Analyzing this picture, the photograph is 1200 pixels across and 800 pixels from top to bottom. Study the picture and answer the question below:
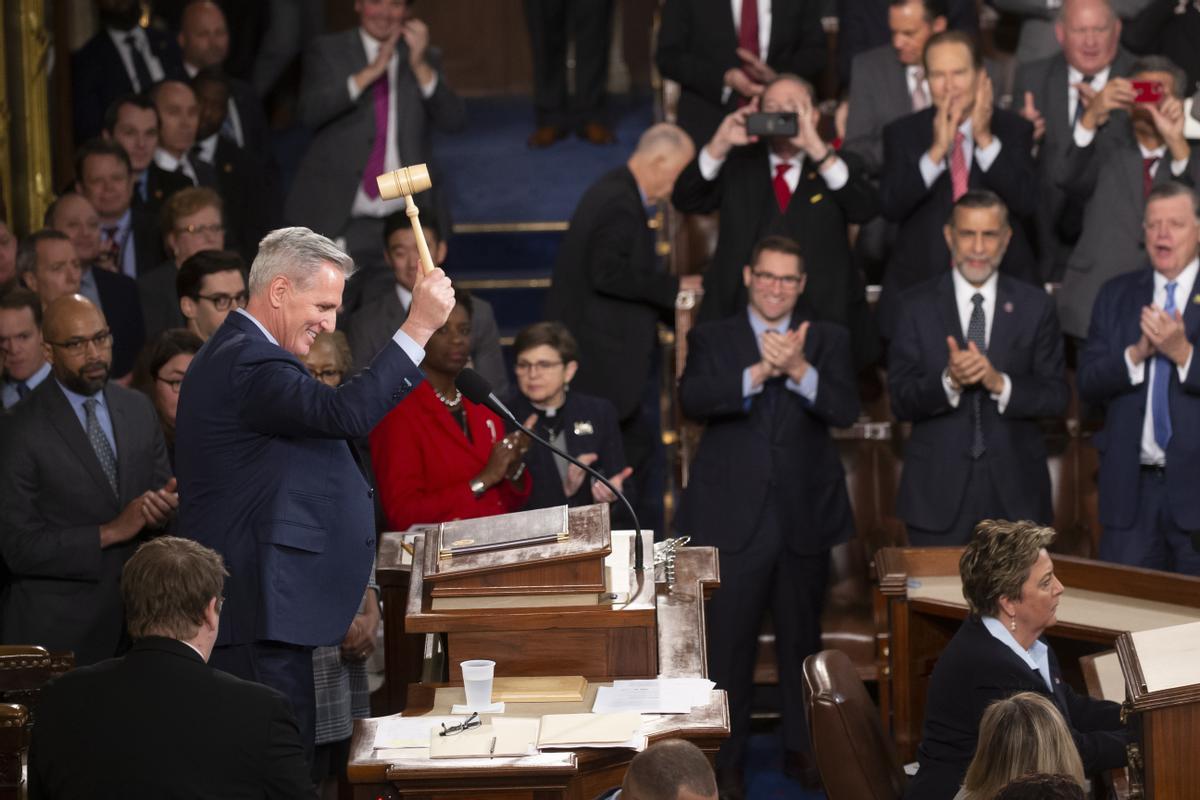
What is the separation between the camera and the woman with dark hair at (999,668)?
3852 mm

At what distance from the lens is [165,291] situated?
21.1ft

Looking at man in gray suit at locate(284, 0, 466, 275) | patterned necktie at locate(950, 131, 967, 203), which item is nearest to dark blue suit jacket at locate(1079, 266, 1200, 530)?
patterned necktie at locate(950, 131, 967, 203)

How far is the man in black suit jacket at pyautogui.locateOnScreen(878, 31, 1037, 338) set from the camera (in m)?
6.46

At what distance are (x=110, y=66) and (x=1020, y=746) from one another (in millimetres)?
6100

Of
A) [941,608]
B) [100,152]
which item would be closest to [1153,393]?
[941,608]

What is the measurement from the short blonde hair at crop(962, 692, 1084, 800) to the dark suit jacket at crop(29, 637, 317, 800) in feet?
4.18

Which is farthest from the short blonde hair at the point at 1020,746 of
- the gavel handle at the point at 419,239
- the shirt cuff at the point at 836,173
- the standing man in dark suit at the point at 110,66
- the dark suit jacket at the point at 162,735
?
the standing man in dark suit at the point at 110,66

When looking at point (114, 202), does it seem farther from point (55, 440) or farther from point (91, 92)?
point (55, 440)

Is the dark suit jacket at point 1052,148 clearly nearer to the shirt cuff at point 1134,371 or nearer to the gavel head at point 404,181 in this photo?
the shirt cuff at point 1134,371

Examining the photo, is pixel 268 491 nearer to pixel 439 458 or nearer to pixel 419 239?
pixel 419 239

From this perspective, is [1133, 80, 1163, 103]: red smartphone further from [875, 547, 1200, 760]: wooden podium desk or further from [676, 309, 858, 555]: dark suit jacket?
[875, 547, 1200, 760]: wooden podium desk

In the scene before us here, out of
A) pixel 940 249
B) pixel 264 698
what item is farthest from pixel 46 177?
pixel 264 698

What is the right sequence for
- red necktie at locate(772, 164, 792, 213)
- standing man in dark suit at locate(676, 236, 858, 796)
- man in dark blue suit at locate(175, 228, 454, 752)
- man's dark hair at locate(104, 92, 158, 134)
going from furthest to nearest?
man's dark hair at locate(104, 92, 158, 134), red necktie at locate(772, 164, 792, 213), standing man in dark suit at locate(676, 236, 858, 796), man in dark blue suit at locate(175, 228, 454, 752)

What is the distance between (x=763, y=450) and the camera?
582 centimetres
